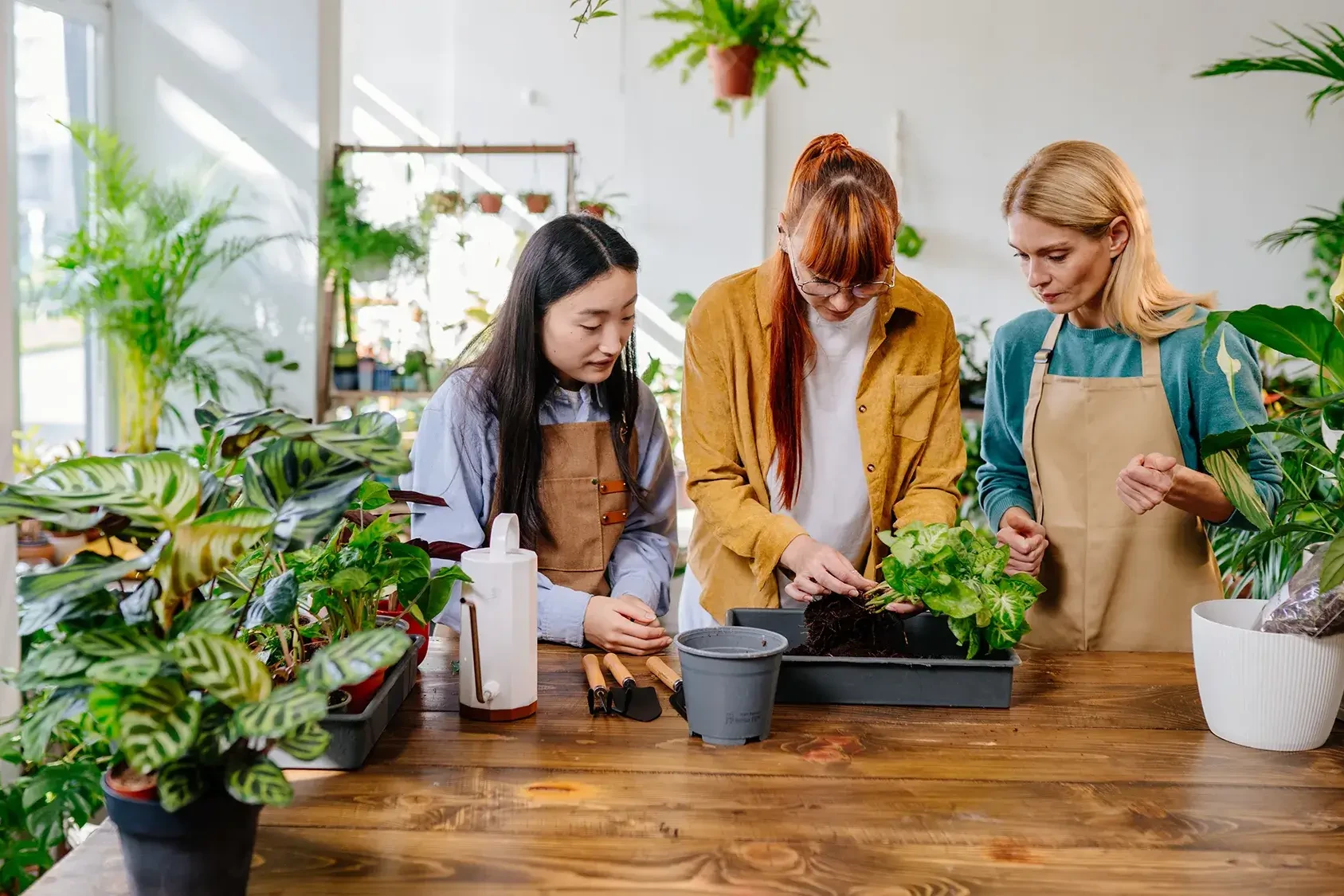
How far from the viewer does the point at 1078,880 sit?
108 centimetres

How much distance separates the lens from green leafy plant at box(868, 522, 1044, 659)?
1.50m

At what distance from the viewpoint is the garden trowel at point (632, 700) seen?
148cm

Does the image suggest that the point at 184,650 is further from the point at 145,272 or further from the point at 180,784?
the point at 145,272

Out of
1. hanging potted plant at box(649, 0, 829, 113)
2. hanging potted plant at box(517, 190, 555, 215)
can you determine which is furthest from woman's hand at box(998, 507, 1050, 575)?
hanging potted plant at box(517, 190, 555, 215)

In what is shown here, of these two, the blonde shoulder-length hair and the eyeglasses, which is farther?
the blonde shoulder-length hair

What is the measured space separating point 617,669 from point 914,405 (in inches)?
30.5

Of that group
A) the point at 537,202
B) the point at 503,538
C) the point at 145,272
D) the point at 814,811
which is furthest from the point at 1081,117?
the point at 814,811

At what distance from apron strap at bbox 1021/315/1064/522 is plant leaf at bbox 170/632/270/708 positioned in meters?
1.59

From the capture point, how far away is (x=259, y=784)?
921 mm

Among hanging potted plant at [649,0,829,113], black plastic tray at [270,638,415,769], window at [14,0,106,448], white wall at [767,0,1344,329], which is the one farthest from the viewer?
white wall at [767,0,1344,329]

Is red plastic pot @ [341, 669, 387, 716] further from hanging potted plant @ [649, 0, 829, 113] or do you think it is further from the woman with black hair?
hanging potted plant @ [649, 0, 829, 113]

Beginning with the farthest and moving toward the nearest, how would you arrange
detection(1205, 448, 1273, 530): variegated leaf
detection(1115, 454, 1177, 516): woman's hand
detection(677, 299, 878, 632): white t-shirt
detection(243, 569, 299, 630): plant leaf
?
detection(677, 299, 878, 632): white t-shirt, detection(1115, 454, 1177, 516): woman's hand, detection(1205, 448, 1273, 530): variegated leaf, detection(243, 569, 299, 630): plant leaf

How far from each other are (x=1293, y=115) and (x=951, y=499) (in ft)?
17.1

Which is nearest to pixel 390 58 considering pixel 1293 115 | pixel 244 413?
pixel 1293 115
